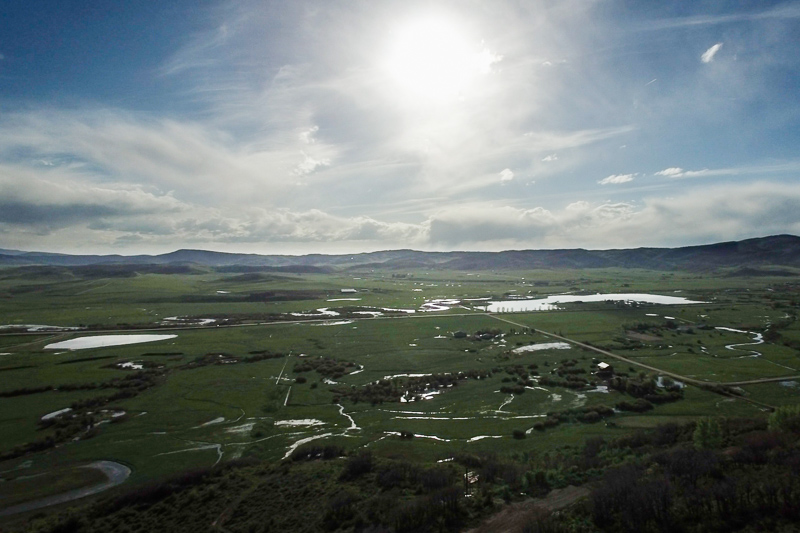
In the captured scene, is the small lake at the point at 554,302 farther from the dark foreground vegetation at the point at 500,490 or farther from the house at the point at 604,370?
the dark foreground vegetation at the point at 500,490

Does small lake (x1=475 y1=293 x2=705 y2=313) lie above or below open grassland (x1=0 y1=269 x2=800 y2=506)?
above

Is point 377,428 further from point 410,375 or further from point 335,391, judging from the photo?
point 410,375

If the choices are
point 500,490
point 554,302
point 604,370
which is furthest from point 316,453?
point 554,302

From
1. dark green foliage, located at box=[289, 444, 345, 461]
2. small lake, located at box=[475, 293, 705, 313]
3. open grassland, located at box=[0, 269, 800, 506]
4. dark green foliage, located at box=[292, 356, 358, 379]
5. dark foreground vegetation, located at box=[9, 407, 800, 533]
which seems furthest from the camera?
small lake, located at box=[475, 293, 705, 313]

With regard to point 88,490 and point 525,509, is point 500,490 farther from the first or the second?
point 88,490

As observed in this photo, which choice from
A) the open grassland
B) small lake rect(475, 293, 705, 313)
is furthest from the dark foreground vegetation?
small lake rect(475, 293, 705, 313)

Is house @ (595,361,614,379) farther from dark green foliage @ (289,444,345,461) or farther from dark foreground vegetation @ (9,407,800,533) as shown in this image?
dark green foliage @ (289,444,345,461)

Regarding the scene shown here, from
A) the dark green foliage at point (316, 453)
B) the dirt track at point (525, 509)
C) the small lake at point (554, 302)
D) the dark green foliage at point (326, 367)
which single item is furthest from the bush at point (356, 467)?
the small lake at point (554, 302)
